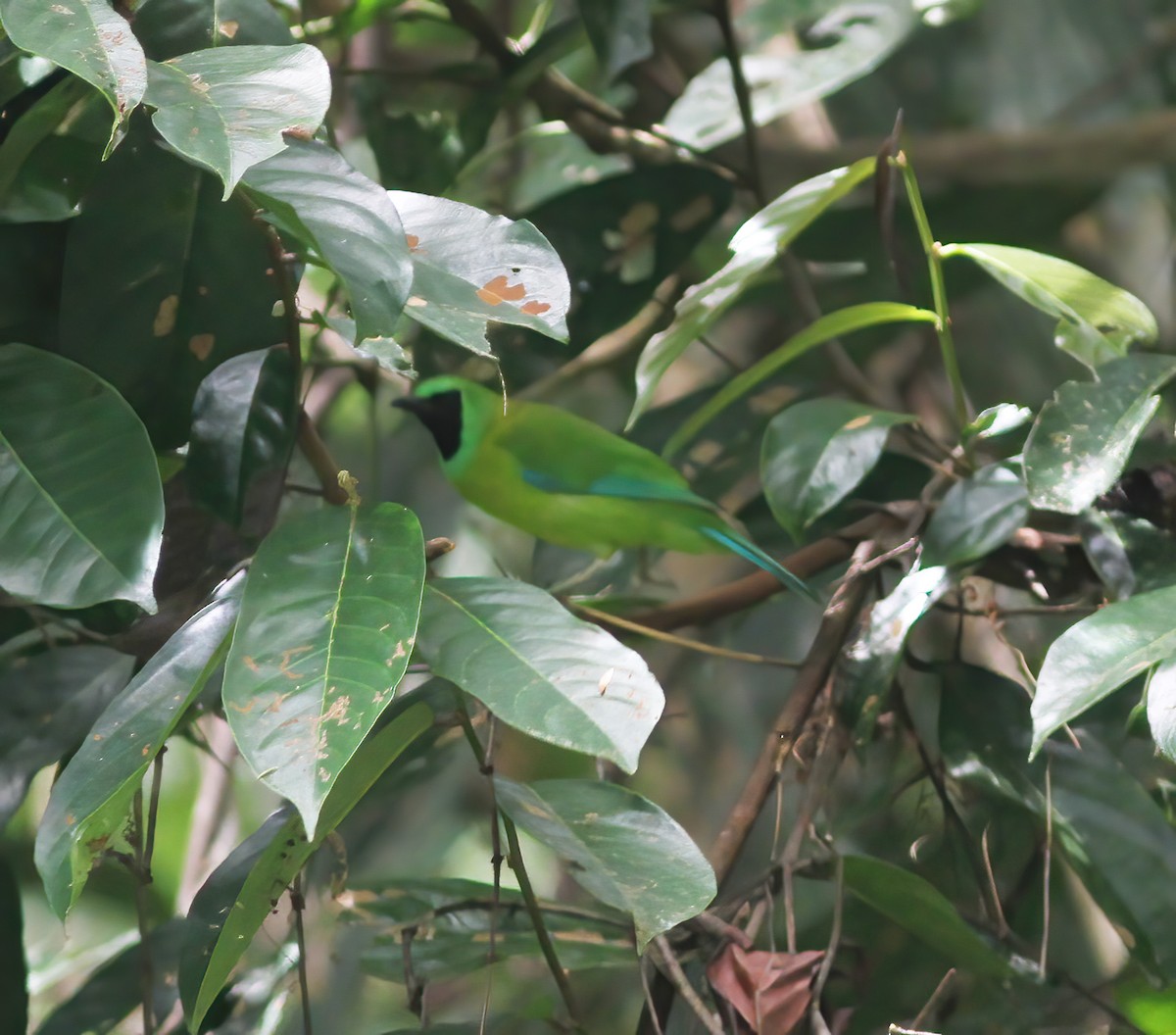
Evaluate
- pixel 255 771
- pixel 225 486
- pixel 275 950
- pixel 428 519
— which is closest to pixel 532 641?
pixel 255 771

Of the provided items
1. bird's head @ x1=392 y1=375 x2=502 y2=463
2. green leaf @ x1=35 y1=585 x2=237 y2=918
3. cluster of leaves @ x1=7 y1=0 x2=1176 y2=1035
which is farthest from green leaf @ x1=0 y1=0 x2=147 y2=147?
bird's head @ x1=392 y1=375 x2=502 y2=463

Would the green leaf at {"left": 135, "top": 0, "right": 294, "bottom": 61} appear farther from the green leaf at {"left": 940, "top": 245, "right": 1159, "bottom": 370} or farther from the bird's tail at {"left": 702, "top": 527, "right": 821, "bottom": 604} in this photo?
the bird's tail at {"left": 702, "top": 527, "right": 821, "bottom": 604}

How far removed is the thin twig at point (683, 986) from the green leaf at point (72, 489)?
0.46 meters

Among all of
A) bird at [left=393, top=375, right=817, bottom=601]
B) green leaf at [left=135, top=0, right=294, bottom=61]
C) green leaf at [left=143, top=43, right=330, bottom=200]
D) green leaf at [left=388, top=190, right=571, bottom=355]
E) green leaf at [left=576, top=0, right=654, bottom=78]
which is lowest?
bird at [left=393, top=375, right=817, bottom=601]

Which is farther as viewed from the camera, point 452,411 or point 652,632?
point 452,411

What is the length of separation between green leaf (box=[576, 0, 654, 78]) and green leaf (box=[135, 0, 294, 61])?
570mm

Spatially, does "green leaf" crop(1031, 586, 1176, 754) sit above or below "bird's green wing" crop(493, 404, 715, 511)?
above

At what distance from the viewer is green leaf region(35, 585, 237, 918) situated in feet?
2.24

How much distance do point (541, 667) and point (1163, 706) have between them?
380 millimetres

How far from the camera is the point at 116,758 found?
729 millimetres

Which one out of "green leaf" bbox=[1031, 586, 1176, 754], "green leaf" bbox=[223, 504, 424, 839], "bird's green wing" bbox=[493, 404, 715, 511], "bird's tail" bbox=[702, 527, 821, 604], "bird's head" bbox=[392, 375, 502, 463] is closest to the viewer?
"green leaf" bbox=[223, 504, 424, 839]

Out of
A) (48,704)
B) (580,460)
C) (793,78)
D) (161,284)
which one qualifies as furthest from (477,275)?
(793,78)

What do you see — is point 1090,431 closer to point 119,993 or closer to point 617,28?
point 617,28

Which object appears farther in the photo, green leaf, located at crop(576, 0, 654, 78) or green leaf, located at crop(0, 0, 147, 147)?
green leaf, located at crop(576, 0, 654, 78)
